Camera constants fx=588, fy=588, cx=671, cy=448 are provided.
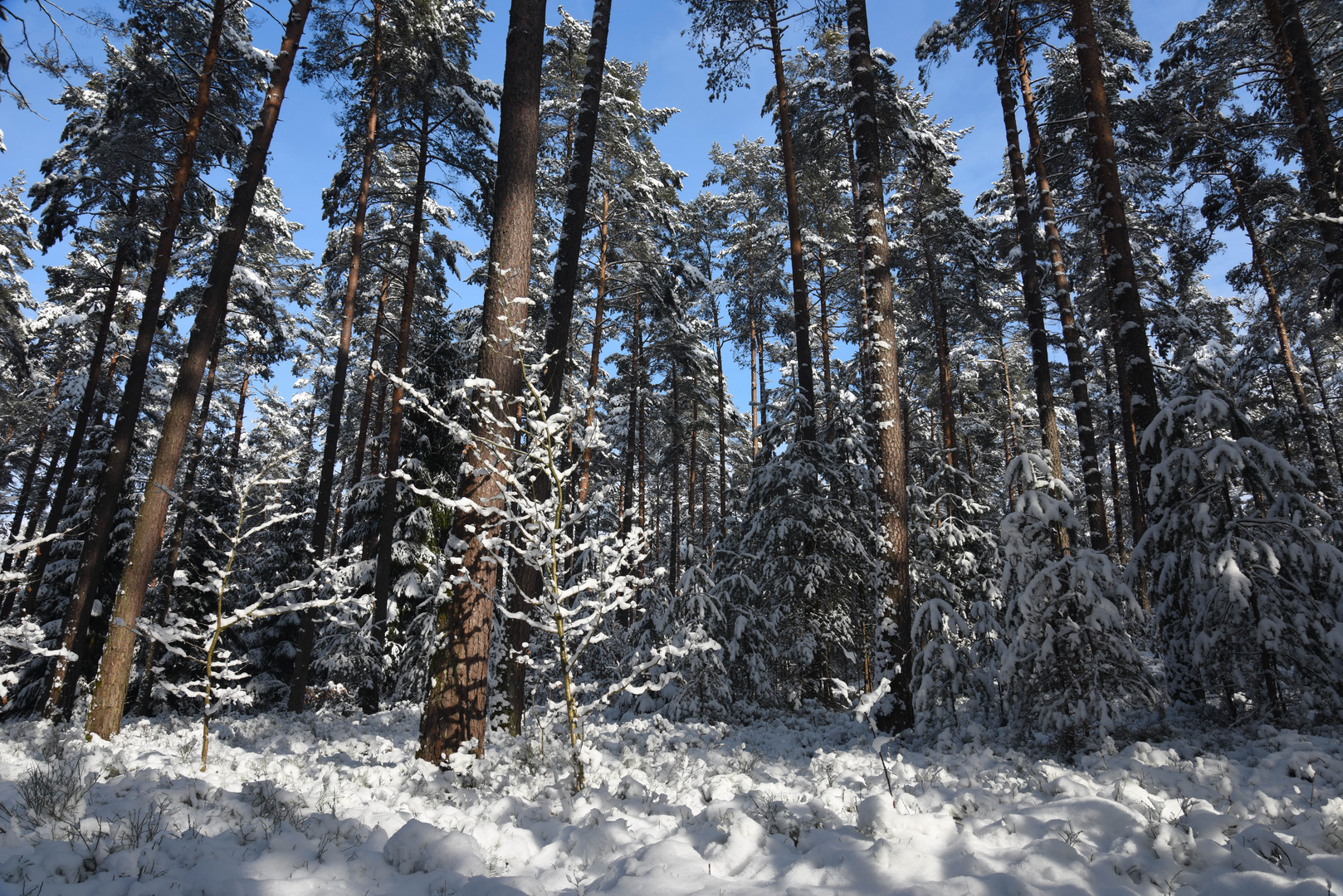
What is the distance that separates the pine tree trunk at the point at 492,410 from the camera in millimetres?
5148

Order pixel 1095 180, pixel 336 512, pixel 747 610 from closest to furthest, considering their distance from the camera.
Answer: pixel 1095 180 → pixel 747 610 → pixel 336 512

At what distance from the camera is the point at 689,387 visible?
21641mm

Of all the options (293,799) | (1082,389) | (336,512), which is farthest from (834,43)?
(336,512)

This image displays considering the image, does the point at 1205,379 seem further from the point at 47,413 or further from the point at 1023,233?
the point at 47,413

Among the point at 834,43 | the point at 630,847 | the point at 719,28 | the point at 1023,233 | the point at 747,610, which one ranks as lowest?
the point at 630,847

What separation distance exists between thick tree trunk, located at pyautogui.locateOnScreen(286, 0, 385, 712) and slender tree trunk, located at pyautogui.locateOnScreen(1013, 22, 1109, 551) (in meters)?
12.8

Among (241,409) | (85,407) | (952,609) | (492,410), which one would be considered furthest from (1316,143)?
(241,409)

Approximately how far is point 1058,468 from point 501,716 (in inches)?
435

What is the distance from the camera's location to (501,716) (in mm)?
6215

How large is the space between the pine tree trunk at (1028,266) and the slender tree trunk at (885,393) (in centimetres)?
321

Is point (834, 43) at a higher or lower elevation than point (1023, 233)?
higher

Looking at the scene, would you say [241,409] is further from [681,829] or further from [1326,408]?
[1326,408]

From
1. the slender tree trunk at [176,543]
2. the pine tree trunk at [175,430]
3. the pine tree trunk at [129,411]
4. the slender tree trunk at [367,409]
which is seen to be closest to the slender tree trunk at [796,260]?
the pine tree trunk at [175,430]

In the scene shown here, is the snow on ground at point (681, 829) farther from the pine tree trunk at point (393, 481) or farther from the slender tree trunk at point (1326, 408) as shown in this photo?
the slender tree trunk at point (1326, 408)
